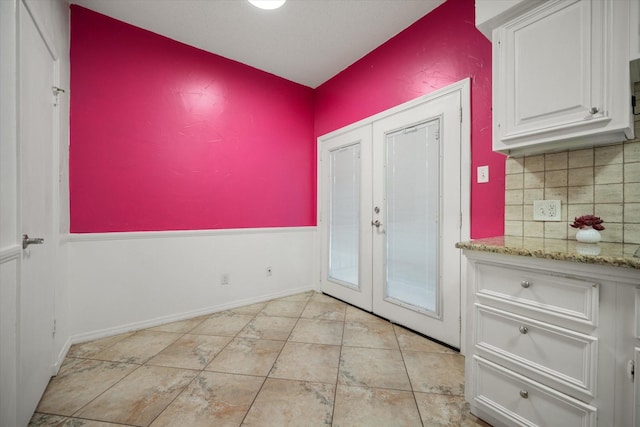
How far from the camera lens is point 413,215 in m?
2.25

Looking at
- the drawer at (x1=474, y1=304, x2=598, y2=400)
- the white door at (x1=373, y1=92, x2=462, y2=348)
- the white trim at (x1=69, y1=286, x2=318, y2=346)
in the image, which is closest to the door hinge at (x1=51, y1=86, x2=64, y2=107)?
the white trim at (x1=69, y1=286, x2=318, y2=346)

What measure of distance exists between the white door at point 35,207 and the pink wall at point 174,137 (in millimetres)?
456

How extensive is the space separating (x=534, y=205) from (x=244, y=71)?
9.63 ft

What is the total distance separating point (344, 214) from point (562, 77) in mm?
2077

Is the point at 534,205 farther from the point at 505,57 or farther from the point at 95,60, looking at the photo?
the point at 95,60

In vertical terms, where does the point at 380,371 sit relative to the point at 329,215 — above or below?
below

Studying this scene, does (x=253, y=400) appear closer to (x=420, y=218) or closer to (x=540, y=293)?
(x=540, y=293)

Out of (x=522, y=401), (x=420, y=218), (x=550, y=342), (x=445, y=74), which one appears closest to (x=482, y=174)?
(x=420, y=218)

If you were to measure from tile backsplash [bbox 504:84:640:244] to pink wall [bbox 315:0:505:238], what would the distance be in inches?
4.0

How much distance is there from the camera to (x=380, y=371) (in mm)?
1666

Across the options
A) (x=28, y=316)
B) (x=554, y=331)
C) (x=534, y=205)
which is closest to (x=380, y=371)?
(x=554, y=331)

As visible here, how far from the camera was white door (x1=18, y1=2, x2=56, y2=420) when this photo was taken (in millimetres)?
1196

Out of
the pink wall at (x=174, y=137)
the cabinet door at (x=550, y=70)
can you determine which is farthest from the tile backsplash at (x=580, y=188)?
the pink wall at (x=174, y=137)

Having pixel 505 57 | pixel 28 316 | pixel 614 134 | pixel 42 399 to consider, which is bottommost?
pixel 42 399
